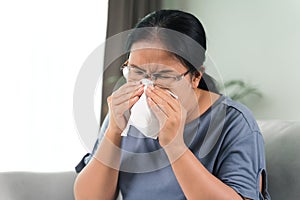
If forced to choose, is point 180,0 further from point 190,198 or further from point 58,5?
point 190,198

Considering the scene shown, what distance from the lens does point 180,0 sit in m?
3.15

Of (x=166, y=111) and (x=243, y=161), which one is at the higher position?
(x=166, y=111)

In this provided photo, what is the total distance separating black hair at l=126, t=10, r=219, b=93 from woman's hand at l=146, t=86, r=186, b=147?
0.34 feet

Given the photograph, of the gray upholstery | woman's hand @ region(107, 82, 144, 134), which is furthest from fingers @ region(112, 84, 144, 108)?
the gray upholstery

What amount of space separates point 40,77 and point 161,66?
1.57 metres

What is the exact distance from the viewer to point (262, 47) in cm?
262

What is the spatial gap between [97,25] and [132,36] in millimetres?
1684

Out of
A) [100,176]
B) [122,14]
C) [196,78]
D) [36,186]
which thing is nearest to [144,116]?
[196,78]

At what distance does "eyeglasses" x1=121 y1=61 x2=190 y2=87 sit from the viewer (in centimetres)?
98

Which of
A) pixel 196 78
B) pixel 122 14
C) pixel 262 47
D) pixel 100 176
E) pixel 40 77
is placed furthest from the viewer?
pixel 122 14

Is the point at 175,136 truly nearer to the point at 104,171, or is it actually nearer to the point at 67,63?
the point at 104,171

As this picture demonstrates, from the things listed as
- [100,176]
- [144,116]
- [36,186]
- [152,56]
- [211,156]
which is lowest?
[36,186]

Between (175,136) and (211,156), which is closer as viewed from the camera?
(175,136)

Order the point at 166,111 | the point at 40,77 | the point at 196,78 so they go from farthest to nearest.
Answer: the point at 40,77, the point at 196,78, the point at 166,111
